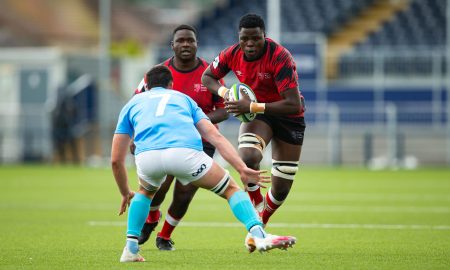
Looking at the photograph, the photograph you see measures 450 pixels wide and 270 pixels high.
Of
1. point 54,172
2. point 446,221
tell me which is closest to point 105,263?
point 446,221

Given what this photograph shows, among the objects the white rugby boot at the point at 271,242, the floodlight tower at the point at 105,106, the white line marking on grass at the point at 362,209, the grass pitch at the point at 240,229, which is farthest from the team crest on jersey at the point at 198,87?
the floodlight tower at the point at 105,106

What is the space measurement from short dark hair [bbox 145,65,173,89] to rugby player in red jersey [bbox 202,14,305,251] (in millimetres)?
1262

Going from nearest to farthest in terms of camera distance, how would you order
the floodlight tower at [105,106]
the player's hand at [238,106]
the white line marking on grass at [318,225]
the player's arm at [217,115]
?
the player's hand at [238,106] < the player's arm at [217,115] < the white line marking on grass at [318,225] < the floodlight tower at [105,106]

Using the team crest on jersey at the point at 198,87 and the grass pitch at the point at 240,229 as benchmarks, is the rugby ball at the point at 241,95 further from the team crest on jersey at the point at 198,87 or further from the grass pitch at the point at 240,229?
the grass pitch at the point at 240,229

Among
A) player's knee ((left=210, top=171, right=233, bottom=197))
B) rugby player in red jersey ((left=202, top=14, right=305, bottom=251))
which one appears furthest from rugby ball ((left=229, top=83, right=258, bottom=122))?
player's knee ((left=210, top=171, right=233, bottom=197))

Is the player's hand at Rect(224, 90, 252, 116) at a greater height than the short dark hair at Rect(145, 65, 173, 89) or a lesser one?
lesser

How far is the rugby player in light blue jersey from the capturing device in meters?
8.38

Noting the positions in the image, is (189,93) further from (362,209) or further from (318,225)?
(362,209)

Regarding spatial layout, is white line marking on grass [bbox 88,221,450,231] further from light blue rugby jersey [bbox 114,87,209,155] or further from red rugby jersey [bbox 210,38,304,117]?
light blue rugby jersey [bbox 114,87,209,155]

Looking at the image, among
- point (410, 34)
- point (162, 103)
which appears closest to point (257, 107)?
point (162, 103)

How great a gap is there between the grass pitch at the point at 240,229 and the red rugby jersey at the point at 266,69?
1669mm

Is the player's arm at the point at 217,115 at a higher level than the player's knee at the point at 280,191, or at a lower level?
higher

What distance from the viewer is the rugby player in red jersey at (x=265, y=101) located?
1016 cm

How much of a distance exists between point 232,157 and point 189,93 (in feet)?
8.64
